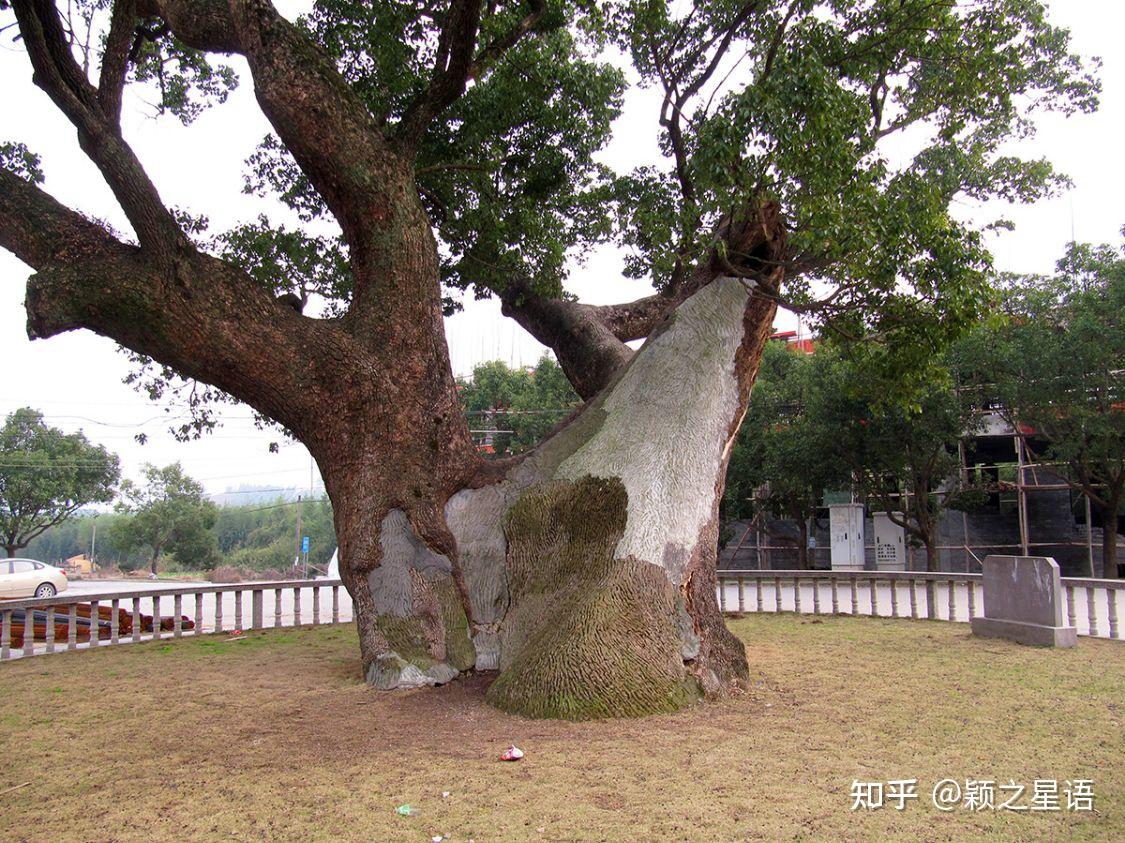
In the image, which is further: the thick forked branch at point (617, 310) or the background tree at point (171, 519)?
the background tree at point (171, 519)

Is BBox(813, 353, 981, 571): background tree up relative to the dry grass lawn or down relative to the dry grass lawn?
up

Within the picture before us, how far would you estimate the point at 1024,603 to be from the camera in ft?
27.9

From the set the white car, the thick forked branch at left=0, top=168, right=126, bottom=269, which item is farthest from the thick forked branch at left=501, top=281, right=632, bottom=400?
the white car

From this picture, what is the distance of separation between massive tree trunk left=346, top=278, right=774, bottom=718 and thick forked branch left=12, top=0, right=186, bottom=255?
285 cm

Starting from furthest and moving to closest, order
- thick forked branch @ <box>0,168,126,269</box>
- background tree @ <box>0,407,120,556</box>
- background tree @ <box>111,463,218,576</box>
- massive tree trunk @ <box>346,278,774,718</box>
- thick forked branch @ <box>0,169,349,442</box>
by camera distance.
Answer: background tree @ <box>111,463,218,576</box>
background tree @ <box>0,407,120,556</box>
thick forked branch @ <box>0,168,126,269</box>
thick forked branch @ <box>0,169,349,442</box>
massive tree trunk @ <box>346,278,774,718</box>

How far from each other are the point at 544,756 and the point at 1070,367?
725 inches

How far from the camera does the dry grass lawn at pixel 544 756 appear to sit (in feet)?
11.1

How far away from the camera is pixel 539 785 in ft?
12.7

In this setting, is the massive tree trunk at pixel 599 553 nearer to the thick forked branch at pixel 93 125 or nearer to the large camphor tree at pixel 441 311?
the large camphor tree at pixel 441 311

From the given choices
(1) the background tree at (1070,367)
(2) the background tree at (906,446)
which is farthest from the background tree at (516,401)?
(1) the background tree at (1070,367)

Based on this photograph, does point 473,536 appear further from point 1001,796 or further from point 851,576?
point 851,576

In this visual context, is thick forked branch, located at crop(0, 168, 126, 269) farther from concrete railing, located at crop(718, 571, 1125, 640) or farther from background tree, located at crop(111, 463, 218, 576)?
background tree, located at crop(111, 463, 218, 576)

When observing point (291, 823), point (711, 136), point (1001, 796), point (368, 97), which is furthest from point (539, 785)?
point (368, 97)

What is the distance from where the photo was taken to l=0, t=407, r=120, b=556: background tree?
35.0m
